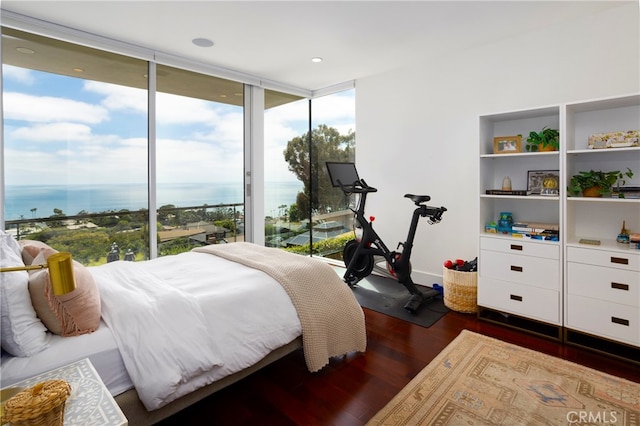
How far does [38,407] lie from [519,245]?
3.07 m

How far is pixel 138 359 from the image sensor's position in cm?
154

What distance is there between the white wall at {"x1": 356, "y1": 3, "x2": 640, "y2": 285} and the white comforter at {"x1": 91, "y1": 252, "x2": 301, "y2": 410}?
2.38 m

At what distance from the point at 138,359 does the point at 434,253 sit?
323 centimetres

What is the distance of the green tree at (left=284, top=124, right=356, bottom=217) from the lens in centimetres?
504

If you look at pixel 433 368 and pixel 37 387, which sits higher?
pixel 37 387

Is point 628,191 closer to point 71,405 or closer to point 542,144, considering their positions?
point 542,144

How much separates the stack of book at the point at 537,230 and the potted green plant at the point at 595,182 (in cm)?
34

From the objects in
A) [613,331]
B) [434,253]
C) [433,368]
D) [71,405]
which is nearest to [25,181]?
[71,405]

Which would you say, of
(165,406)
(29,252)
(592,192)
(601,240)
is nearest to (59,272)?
(165,406)

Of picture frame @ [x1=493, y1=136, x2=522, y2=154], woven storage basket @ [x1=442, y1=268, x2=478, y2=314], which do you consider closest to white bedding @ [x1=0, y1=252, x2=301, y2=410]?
woven storage basket @ [x1=442, y1=268, x2=478, y2=314]

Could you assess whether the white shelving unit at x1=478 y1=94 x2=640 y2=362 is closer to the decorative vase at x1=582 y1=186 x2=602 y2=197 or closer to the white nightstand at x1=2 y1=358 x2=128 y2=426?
the decorative vase at x1=582 y1=186 x2=602 y2=197

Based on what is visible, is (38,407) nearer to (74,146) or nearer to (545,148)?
(74,146)

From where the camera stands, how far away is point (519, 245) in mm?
2828
